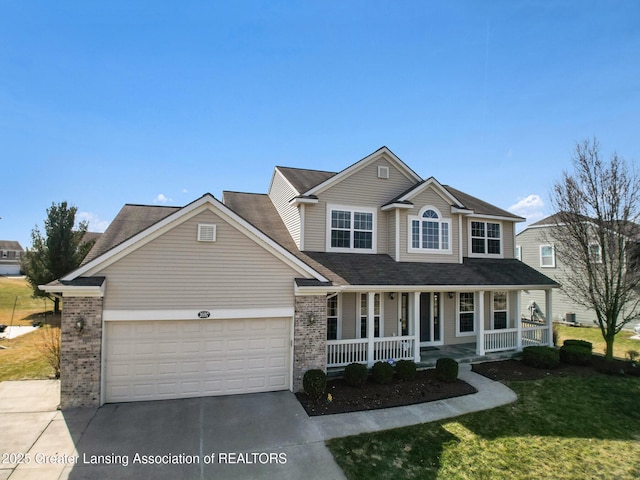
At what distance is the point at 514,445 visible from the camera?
725 cm

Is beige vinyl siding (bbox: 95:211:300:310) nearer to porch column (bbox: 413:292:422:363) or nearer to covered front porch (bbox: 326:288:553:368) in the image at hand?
covered front porch (bbox: 326:288:553:368)

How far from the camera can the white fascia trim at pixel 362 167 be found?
43.8 ft

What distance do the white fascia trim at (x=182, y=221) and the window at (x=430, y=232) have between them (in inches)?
227

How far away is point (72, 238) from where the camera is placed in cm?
2262

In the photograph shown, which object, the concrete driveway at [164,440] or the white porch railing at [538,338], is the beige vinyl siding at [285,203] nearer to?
the concrete driveway at [164,440]

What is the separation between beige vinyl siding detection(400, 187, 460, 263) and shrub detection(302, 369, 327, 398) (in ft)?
20.8

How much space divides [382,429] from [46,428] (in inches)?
291

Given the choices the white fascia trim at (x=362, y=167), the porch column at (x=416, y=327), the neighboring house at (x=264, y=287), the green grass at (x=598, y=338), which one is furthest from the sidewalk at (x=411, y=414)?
the green grass at (x=598, y=338)

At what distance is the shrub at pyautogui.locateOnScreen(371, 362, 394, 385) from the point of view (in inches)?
405

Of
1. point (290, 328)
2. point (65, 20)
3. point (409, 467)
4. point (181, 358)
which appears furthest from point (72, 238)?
point (409, 467)

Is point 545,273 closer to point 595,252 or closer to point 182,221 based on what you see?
point 595,252

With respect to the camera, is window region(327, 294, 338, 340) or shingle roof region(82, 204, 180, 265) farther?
window region(327, 294, 338, 340)

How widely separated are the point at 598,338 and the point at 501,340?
8595 millimetres

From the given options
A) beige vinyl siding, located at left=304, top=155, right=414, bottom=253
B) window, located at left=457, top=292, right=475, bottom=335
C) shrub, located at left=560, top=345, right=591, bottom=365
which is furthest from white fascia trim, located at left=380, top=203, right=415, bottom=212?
shrub, located at left=560, top=345, right=591, bottom=365
